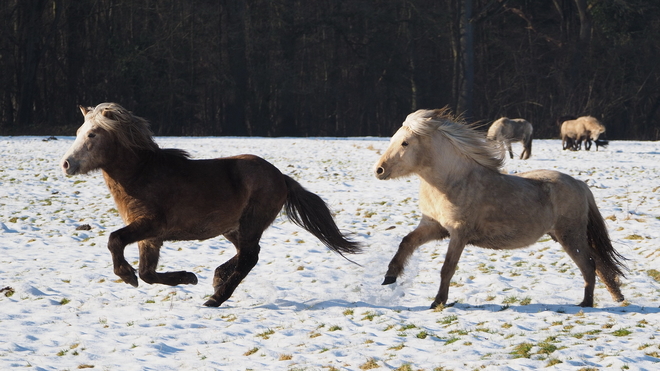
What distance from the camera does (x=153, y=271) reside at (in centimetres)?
630

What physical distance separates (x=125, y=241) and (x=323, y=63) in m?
33.4

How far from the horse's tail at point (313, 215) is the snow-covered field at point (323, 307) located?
405 mm

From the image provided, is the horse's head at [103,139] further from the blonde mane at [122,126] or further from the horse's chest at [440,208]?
the horse's chest at [440,208]

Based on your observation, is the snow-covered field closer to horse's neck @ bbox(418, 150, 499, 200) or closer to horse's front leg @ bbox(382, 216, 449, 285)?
horse's front leg @ bbox(382, 216, 449, 285)

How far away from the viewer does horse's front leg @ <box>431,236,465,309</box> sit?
587 centimetres

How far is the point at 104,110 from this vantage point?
6.17 metres

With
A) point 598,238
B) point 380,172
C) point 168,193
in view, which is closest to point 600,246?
point 598,238

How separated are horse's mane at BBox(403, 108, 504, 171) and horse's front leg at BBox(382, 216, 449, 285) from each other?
2.03 feet

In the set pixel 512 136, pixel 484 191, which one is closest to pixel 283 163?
pixel 512 136

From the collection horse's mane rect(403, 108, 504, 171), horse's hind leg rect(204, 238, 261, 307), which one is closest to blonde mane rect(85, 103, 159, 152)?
horse's hind leg rect(204, 238, 261, 307)

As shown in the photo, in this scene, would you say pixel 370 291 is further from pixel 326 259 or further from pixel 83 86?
pixel 83 86

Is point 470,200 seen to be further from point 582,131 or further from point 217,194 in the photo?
point 582,131

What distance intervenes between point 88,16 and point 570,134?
2004cm

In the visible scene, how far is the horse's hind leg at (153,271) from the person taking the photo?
6.25m
